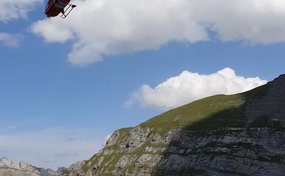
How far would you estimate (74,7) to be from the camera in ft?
224

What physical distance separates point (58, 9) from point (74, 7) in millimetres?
3906

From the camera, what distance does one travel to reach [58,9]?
7081cm
